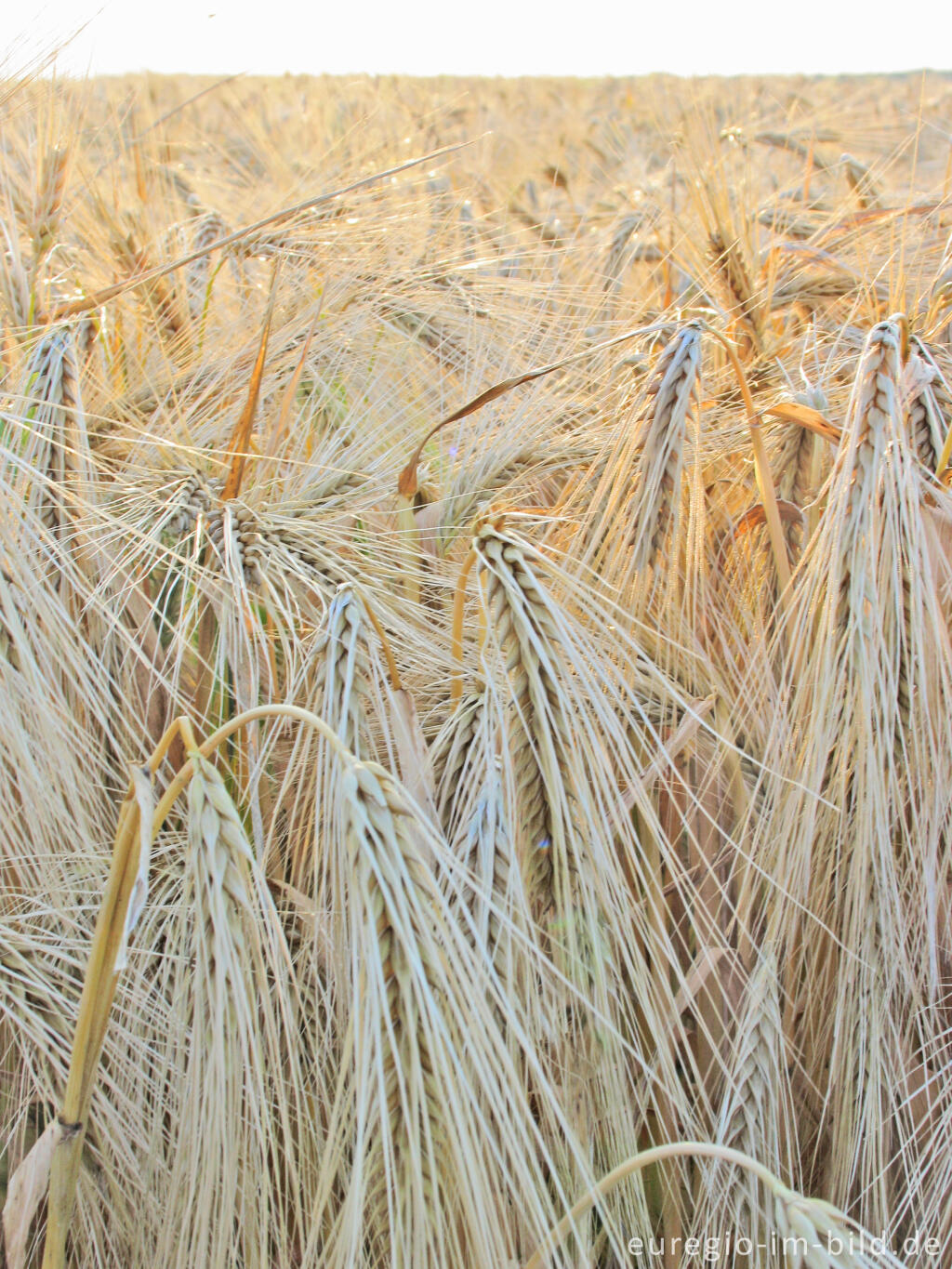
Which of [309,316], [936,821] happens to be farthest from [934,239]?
[936,821]

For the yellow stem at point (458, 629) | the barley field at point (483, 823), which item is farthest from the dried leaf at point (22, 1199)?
the yellow stem at point (458, 629)

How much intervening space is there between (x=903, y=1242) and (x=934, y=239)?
141 cm

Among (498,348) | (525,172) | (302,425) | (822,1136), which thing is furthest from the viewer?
(525,172)

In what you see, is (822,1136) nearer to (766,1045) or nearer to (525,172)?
(766,1045)

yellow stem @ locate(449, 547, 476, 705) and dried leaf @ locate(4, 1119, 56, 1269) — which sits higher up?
yellow stem @ locate(449, 547, 476, 705)

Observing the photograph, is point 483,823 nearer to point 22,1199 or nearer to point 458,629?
point 458,629

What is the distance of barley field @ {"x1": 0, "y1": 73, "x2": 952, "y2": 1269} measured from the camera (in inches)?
24.3

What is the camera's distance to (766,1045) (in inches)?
34.4

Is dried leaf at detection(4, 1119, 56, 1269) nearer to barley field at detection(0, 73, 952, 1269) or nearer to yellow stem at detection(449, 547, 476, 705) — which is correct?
barley field at detection(0, 73, 952, 1269)

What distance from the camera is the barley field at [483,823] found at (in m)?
0.62

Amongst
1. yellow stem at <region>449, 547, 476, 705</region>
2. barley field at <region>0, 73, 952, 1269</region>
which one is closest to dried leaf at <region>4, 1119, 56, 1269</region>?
barley field at <region>0, 73, 952, 1269</region>

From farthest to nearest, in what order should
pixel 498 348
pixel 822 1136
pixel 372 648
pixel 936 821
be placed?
pixel 498 348, pixel 822 1136, pixel 936 821, pixel 372 648

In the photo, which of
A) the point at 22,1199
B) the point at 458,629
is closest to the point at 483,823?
the point at 458,629

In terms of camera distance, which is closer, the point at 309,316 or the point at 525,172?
the point at 309,316
